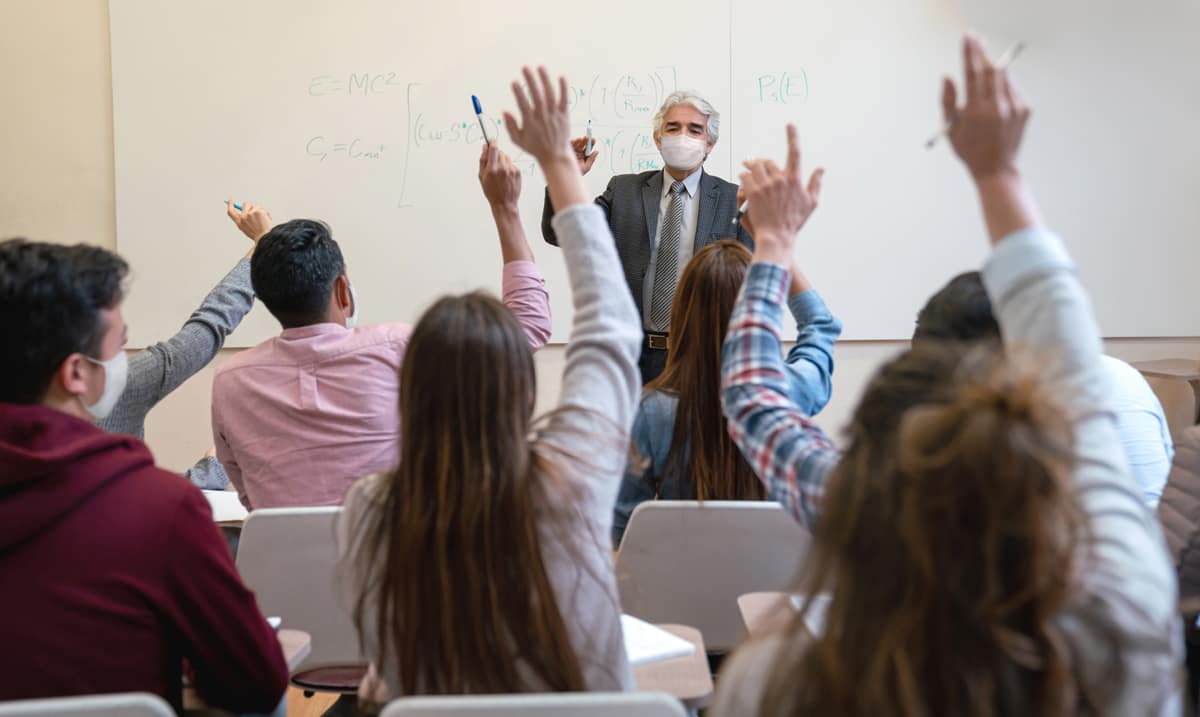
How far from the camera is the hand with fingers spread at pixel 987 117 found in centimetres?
101

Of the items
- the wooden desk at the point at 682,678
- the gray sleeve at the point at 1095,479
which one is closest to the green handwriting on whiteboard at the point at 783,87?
the wooden desk at the point at 682,678

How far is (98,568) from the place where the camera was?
1.20 m

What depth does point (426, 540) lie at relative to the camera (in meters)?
1.18

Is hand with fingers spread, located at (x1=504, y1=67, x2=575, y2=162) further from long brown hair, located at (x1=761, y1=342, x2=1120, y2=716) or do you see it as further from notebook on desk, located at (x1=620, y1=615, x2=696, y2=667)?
long brown hair, located at (x1=761, y1=342, x2=1120, y2=716)

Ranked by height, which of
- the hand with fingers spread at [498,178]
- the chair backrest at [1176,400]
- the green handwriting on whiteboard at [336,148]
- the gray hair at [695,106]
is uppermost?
the gray hair at [695,106]

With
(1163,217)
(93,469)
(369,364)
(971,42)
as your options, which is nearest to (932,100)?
(1163,217)

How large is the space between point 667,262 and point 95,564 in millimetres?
2615

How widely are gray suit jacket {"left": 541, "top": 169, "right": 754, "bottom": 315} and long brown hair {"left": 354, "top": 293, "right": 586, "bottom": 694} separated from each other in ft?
7.95

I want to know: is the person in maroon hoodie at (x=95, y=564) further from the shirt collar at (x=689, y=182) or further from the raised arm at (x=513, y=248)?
the shirt collar at (x=689, y=182)

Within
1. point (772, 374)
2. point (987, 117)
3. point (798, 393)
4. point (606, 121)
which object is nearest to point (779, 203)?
point (772, 374)

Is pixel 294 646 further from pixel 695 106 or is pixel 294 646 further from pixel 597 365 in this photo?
pixel 695 106

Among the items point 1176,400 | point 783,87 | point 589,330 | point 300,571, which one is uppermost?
point 783,87

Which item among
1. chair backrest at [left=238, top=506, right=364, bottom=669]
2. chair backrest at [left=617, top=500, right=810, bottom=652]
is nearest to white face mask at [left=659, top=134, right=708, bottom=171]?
chair backrest at [left=617, top=500, right=810, bottom=652]

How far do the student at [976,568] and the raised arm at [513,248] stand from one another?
1.12 metres
